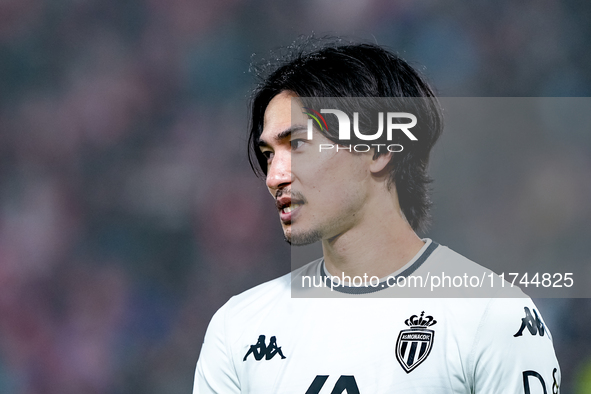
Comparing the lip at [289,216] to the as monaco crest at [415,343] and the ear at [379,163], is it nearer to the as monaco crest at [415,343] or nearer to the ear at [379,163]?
the ear at [379,163]

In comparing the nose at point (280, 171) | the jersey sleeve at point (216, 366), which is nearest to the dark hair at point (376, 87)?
the nose at point (280, 171)

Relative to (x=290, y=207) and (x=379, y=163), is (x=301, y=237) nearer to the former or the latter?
(x=290, y=207)

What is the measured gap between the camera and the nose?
2354 mm

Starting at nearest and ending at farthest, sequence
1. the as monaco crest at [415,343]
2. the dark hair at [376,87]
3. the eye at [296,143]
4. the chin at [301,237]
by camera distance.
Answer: the as monaco crest at [415,343], the chin at [301,237], the eye at [296,143], the dark hair at [376,87]

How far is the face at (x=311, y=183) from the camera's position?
2326mm

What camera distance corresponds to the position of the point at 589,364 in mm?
4008

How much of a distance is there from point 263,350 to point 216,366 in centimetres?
23

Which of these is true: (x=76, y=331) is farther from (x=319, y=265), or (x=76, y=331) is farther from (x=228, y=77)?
(x=319, y=265)

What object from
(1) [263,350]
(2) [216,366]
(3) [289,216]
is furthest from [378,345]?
(2) [216,366]

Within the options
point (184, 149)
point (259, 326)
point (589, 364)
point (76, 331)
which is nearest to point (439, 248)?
point (259, 326)

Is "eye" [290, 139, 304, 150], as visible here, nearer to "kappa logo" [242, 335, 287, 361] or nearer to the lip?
the lip

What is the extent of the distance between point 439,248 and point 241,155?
7.57 feet

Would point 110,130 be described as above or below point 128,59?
below

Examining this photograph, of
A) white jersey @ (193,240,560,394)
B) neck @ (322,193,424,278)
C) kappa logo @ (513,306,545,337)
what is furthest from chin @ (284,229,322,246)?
kappa logo @ (513,306,545,337)
